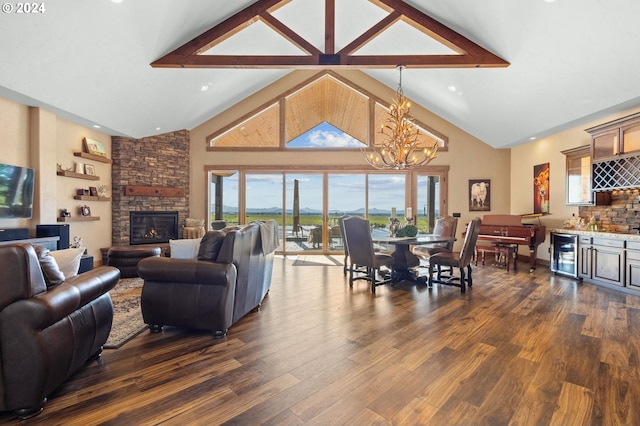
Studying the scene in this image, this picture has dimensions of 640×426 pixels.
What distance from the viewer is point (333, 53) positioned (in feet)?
16.3

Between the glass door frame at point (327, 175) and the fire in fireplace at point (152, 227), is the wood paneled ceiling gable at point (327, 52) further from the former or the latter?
the fire in fireplace at point (152, 227)

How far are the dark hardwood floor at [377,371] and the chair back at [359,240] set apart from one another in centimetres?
98

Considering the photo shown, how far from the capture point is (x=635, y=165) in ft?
14.7

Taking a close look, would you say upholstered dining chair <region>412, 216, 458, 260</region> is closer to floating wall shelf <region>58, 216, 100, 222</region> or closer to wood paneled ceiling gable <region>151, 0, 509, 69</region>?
wood paneled ceiling gable <region>151, 0, 509, 69</region>

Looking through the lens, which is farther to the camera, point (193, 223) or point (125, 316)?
point (193, 223)

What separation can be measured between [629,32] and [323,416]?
5182 mm

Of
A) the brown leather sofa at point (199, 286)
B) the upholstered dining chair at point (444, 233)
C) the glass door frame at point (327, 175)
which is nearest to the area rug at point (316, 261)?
Answer: the glass door frame at point (327, 175)

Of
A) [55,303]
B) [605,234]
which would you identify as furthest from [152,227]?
[605,234]

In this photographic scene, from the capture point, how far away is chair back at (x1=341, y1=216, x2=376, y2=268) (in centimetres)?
451

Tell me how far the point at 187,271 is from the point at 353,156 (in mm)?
6018

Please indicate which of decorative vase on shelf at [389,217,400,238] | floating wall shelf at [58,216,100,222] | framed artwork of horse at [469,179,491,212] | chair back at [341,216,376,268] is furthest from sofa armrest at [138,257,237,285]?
framed artwork of horse at [469,179,491,212]

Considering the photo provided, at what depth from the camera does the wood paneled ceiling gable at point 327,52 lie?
16.1 ft

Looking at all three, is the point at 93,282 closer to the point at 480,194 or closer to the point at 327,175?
the point at 327,175

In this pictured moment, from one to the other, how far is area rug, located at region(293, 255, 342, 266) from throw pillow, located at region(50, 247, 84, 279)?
4.66m
